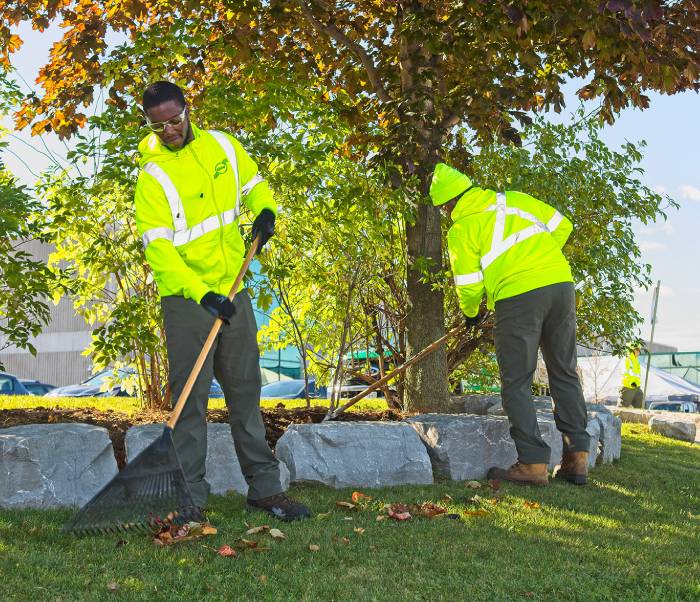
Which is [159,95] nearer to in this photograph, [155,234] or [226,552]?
[155,234]

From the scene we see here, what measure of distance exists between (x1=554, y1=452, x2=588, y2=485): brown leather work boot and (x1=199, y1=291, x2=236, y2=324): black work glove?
2.88 m

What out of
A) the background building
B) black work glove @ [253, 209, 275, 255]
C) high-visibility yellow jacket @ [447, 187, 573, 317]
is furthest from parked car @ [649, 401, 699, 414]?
the background building

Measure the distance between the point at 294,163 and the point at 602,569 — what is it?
380 cm

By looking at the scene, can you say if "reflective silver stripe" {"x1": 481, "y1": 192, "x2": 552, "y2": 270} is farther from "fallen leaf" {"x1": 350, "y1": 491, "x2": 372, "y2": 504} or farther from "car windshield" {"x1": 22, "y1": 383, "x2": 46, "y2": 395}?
"car windshield" {"x1": 22, "y1": 383, "x2": 46, "y2": 395}

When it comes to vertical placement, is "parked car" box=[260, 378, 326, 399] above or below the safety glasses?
below

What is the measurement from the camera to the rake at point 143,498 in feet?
12.3

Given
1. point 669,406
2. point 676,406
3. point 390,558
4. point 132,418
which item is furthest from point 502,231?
point 669,406

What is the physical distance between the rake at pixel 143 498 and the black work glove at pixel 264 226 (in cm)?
112

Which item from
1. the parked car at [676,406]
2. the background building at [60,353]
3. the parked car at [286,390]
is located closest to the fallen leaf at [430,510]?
the parked car at [286,390]

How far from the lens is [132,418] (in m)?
6.32

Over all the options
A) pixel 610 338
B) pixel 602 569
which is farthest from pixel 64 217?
pixel 610 338

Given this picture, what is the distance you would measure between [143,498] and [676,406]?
17741 millimetres

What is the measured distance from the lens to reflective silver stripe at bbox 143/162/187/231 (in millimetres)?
4148

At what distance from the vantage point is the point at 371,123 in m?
8.01
